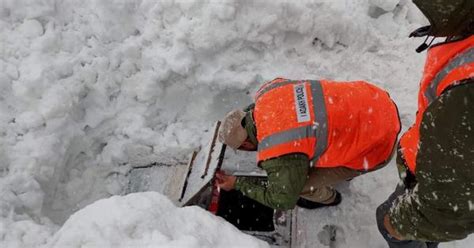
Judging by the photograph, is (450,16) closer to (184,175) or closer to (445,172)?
(445,172)

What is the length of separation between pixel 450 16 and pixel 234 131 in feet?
5.36

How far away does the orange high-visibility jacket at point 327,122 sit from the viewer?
2.72 meters

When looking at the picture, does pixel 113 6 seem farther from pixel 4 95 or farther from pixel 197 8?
pixel 4 95

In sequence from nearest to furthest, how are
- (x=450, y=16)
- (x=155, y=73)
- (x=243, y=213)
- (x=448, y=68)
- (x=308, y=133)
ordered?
(x=450, y=16) < (x=448, y=68) < (x=308, y=133) < (x=243, y=213) < (x=155, y=73)

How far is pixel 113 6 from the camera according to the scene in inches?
166

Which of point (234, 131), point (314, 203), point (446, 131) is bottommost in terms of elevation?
point (314, 203)

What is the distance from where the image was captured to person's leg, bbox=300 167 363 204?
3.18m

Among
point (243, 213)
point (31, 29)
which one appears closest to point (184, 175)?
point (243, 213)

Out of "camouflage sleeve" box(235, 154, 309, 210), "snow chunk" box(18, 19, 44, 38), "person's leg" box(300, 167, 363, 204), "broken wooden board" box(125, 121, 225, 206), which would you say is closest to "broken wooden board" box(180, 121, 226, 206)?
"broken wooden board" box(125, 121, 225, 206)

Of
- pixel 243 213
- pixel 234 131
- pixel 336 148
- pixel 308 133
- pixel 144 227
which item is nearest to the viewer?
pixel 144 227

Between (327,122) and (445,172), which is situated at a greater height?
(445,172)

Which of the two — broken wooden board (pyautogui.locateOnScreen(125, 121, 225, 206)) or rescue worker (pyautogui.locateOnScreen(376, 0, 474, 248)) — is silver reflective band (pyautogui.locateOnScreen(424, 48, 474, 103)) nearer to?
rescue worker (pyautogui.locateOnScreen(376, 0, 474, 248))

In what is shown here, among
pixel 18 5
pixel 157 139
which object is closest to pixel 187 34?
pixel 157 139

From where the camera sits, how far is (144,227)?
248 cm
